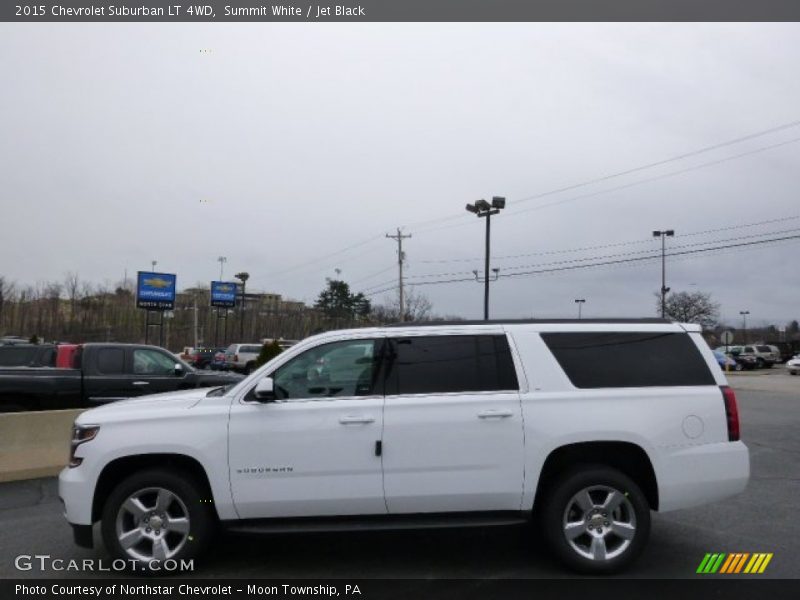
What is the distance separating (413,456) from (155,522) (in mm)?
1984

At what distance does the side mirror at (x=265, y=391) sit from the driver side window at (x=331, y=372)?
84 mm

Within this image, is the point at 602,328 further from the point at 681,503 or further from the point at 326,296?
the point at 326,296

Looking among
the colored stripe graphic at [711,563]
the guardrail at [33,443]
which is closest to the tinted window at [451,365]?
the colored stripe graphic at [711,563]

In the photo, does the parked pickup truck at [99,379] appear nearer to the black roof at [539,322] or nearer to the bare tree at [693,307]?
the black roof at [539,322]

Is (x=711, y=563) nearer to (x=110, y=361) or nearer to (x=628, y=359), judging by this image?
(x=628, y=359)

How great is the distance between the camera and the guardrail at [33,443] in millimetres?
8875

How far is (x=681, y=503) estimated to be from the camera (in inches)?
204

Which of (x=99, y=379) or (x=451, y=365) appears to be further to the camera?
(x=99, y=379)

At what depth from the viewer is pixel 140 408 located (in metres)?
5.29

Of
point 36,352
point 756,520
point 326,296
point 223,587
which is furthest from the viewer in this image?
point 326,296

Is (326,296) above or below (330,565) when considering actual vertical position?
above

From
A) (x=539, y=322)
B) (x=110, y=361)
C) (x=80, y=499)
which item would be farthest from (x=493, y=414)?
(x=110, y=361)

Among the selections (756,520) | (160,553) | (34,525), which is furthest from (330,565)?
(756,520)

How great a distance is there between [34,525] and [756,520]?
22.9ft
